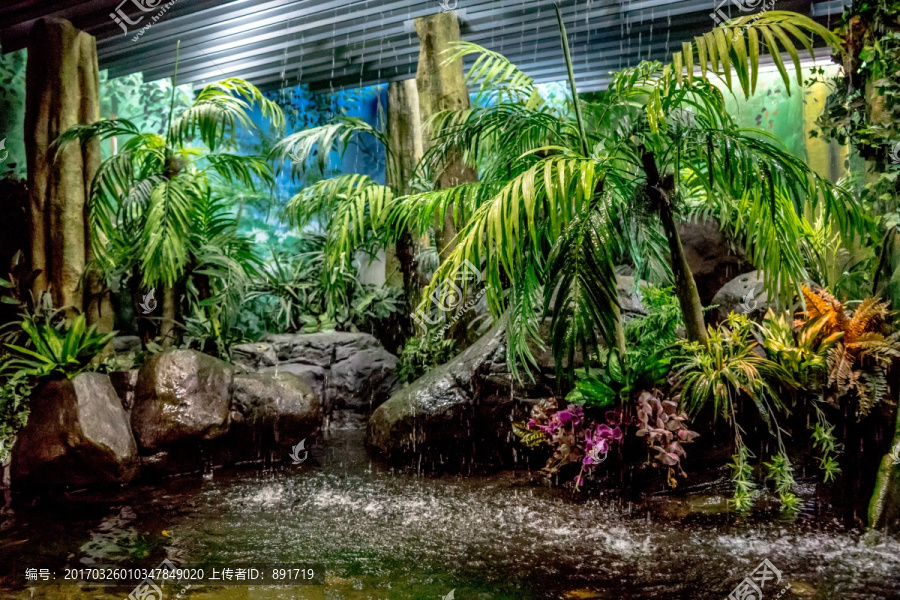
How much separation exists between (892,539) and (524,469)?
2.53 metres

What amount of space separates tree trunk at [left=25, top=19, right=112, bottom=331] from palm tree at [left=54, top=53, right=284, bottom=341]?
0.37 meters

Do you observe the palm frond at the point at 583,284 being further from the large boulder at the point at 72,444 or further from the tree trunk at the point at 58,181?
the tree trunk at the point at 58,181

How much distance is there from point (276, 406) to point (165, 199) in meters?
2.29

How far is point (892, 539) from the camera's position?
3438mm

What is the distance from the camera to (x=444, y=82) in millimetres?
6887

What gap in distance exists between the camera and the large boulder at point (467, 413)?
5348mm

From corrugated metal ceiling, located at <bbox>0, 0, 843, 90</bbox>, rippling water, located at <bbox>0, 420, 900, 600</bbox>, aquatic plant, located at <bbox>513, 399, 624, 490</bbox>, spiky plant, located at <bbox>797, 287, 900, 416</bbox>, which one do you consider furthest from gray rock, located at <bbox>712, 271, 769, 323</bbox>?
corrugated metal ceiling, located at <bbox>0, 0, 843, 90</bbox>

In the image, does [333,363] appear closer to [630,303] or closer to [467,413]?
[467,413]

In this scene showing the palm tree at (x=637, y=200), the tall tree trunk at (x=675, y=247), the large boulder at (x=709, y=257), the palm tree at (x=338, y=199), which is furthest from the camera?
the large boulder at (x=709, y=257)

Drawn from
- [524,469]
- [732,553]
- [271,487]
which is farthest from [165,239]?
[732,553]

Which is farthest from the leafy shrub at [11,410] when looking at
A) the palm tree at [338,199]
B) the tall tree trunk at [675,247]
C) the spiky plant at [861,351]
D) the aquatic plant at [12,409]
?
the spiky plant at [861,351]

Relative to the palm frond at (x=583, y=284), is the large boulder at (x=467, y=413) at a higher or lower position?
lower

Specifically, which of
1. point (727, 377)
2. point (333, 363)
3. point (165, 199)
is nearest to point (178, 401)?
point (165, 199)

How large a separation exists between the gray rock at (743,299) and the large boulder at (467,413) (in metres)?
2.39
